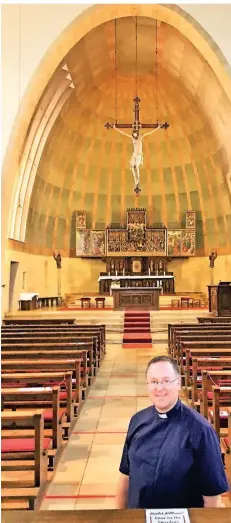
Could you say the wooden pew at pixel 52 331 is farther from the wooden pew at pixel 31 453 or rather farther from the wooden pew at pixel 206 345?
the wooden pew at pixel 31 453

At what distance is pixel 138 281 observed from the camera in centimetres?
2097

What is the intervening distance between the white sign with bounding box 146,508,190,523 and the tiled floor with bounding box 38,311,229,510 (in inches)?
87.7

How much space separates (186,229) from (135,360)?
1263 centimetres

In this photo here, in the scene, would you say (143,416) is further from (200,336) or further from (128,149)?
(128,149)

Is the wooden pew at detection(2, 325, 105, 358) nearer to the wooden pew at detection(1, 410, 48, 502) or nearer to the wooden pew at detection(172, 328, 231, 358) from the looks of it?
the wooden pew at detection(172, 328, 231, 358)

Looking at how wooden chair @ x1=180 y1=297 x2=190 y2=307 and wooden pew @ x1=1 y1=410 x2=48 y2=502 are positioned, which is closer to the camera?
wooden pew @ x1=1 y1=410 x2=48 y2=502

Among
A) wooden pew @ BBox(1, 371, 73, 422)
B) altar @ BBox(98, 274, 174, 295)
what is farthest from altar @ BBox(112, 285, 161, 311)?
wooden pew @ BBox(1, 371, 73, 422)

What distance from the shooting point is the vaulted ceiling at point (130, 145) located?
61.1ft

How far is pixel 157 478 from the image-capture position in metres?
2.36

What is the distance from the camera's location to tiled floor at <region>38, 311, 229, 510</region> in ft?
14.3

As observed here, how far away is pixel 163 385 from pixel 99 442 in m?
3.70

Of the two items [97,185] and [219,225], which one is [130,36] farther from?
A: [219,225]

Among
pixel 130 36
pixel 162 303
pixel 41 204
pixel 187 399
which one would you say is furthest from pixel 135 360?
pixel 130 36

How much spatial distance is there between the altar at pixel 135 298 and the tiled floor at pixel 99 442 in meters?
6.70
